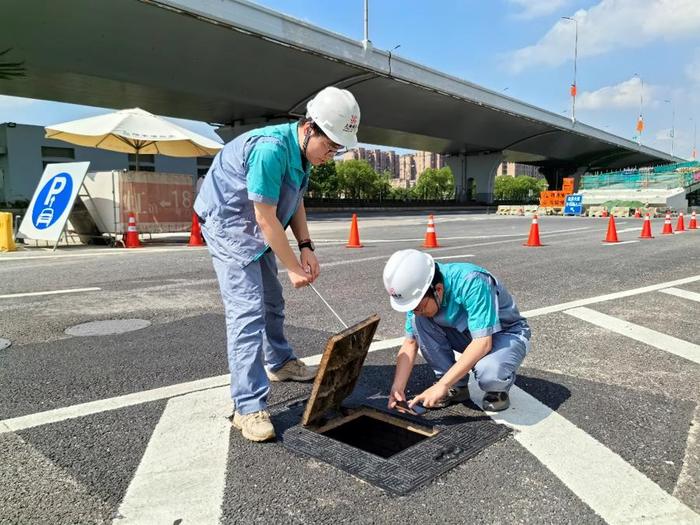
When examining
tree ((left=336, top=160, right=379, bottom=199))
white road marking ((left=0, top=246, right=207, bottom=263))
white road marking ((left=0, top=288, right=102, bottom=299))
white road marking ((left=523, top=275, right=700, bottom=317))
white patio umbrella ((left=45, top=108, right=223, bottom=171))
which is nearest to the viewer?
white road marking ((left=523, top=275, right=700, bottom=317))

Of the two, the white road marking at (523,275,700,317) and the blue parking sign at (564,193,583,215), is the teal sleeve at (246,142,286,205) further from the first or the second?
the blue parking sign at (564,193,583,215)

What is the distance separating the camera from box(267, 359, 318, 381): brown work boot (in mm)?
3512

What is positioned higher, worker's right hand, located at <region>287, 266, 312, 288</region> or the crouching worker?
worker's right hand, located at <region>287, 266, 312, 288</region>

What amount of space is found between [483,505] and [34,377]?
297 centimetres

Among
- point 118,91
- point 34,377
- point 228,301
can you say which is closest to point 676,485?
point 228,301

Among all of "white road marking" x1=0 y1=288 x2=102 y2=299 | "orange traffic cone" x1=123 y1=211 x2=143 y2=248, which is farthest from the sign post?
"white road marking" x1=0 y1=288 x2=102 y2=299

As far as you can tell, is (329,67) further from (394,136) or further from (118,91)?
(394,136)

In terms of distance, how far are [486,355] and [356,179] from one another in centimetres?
10329

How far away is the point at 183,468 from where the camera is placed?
236 cm

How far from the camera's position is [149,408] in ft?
9.81

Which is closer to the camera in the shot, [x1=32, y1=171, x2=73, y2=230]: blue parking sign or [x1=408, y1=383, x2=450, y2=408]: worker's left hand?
[x1=408, y1=383, x2=450, y2=408]: worker's left hand

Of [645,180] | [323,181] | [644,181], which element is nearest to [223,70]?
[644,181]

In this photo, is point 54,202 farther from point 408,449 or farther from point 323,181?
point 323,181

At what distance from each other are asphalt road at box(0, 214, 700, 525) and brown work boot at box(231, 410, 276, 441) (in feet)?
0.17
